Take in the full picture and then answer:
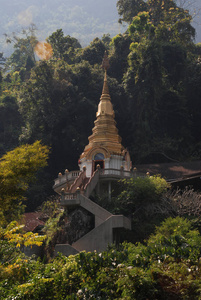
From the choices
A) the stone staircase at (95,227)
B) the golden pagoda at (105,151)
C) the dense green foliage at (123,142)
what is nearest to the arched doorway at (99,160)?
the golden pagoda at (105,151)

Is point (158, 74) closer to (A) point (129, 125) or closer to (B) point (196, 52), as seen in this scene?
(A) point (129, 125)

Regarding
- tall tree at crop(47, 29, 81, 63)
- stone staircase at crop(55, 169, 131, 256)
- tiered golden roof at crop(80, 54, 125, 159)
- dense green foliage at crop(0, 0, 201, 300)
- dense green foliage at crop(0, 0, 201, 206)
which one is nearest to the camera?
dense green foliage at crop(0, 0, 201, 300)

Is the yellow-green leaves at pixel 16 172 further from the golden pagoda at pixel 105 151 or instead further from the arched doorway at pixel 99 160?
the arched doorway at pixel 99 160

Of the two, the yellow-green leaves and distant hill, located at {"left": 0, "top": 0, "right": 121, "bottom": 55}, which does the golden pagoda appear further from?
distant hill, located at {"left": 0, "top": 0, "right": 121, "bottom": 55}

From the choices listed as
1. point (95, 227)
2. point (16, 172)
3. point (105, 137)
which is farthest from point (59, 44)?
point (16, 172)

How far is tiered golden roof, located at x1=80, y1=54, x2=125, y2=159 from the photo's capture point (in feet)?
96.3

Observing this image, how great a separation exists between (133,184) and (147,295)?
545 inches

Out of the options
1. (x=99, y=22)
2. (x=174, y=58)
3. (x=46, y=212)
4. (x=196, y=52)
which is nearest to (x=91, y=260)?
(x=46, y=212)

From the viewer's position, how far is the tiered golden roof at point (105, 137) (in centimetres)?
2936

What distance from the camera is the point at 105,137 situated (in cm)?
3130

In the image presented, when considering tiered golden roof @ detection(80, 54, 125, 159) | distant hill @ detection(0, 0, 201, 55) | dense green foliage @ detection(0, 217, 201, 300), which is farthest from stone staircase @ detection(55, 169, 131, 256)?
distant hill @ detection(0, 0, 201, 55)

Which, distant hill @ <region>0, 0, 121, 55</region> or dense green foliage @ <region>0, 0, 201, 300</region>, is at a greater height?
distant hill @ <region>0, 0, 121, 55</region>

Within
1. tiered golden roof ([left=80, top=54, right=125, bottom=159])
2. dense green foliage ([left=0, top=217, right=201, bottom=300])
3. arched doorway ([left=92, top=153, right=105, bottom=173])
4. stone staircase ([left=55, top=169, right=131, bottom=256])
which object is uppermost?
tiered golden roof ([left=80, top=54, right=125, bottom=159])

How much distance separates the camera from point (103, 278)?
11516 millimetres
